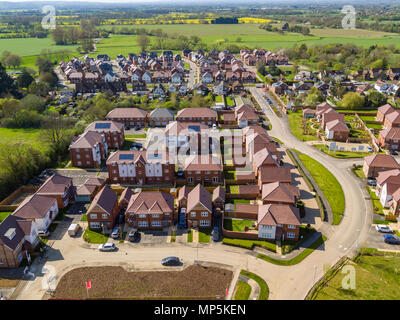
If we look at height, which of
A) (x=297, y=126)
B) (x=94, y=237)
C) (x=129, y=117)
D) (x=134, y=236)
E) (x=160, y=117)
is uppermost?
(x=129, y=117)

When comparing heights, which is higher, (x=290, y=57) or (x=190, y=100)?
(x=290, y=57)

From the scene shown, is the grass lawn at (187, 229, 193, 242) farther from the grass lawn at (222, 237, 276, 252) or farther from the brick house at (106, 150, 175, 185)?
the brick house at (106, 150, 175, 185)

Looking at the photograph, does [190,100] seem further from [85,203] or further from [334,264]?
[334,264]

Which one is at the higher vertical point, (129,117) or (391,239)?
(129,117)

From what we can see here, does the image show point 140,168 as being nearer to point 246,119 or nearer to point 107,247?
point 107,247

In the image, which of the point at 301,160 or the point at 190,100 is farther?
the point at 190,100

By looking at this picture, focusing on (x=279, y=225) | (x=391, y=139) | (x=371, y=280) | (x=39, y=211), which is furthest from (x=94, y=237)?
(x=391, y=139)

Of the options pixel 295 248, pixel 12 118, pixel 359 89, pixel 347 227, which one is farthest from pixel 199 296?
pixel 359 89
